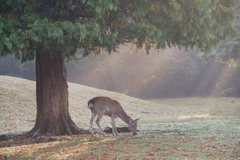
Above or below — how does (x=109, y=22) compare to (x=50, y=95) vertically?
above

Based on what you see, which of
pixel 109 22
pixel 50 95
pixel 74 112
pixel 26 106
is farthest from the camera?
pixel 74 112

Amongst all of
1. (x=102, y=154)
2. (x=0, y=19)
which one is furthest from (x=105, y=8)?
(x=102, y=154)

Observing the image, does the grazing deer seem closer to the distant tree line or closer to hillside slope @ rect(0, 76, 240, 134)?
hillside slope @ rect(0, 76, 240, 134)

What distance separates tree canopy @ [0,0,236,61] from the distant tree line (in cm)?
4340

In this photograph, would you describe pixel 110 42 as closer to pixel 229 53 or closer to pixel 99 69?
pixel 229 53

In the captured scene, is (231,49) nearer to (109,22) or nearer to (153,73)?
(109,22)

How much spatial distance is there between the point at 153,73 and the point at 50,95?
45.1 m

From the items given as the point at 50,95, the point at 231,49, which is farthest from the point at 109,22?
the point at 231,49

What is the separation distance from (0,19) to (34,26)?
93 cm

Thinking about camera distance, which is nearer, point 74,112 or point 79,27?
point 79,27

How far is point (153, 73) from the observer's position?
58.8 meters

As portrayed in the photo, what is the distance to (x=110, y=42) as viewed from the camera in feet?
38.6

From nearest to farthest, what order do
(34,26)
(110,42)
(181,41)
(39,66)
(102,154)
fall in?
(102,154) → (34,26) → (110,42) → (181,41) → (39,66)

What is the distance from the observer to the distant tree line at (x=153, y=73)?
188 ft
